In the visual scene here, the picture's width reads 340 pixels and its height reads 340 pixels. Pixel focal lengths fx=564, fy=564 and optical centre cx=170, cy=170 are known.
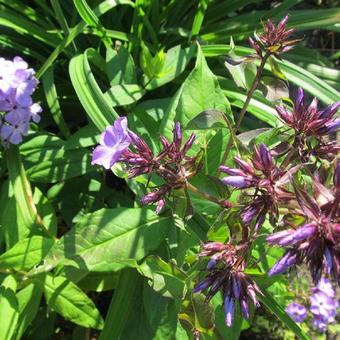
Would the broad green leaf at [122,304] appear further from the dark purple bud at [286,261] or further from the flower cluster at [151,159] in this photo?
the dark purple bud at [286,261]

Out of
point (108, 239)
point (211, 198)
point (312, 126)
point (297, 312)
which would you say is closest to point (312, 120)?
point (312, 126)

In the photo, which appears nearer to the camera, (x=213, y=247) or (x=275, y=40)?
(x=213, y=247)

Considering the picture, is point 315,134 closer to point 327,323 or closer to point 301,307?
point 301,307

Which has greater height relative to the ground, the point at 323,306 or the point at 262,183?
the point at 262,183

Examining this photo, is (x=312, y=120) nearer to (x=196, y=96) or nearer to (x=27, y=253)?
(x=196, y=96)

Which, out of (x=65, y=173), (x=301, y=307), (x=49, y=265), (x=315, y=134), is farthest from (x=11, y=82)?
(x=301, y=307)
